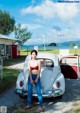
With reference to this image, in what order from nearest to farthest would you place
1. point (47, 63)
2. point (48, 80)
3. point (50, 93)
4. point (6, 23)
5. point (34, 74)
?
point (34, 74) → point (50, 93) → point (48, 80) → point (47, 63) → point (6, 23)

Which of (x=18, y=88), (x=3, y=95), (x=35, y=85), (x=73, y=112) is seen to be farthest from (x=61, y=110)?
(x=3, y=95)

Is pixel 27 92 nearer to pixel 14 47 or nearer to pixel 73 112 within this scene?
pixel 73 112

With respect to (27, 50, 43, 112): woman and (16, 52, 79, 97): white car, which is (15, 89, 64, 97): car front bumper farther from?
(27, 50, 43, 112): woman

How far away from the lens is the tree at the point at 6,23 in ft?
213

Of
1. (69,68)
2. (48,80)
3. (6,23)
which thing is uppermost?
(6,23)

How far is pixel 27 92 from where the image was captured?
32.6 feet

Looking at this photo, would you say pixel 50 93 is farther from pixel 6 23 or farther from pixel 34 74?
pixel 6 23

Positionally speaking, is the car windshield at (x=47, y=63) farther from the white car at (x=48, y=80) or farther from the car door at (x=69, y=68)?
the car door at (x=69, y=68)

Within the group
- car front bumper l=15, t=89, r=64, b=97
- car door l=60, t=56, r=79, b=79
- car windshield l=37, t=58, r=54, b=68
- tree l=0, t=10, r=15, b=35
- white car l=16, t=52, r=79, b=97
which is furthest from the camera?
tree l=0, t=10, r=15, b=35

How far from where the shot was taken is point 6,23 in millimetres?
65438

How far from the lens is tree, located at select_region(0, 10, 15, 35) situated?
65.0 metres

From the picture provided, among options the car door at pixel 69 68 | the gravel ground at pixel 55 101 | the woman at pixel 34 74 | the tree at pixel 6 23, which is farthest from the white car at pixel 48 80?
the tree at pixel 6 23

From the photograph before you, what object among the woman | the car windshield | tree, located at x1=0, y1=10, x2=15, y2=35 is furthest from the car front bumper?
tree, located at x1=0, y1=10, x2=15, y2=35

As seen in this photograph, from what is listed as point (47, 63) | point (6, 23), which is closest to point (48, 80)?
point (47, 63)
